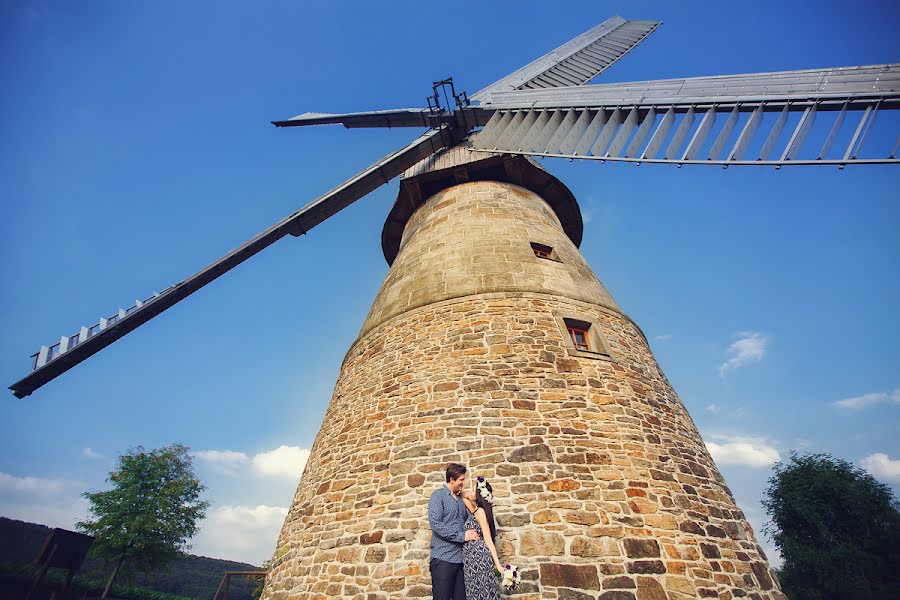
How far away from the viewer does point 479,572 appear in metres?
3.14

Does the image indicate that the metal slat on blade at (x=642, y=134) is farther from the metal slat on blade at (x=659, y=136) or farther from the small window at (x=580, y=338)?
the small window at (x=580, y=338)

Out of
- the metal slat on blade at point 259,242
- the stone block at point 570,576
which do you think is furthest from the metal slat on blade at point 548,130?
the stone block at point 570,576

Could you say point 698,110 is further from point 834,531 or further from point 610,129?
point 834,531

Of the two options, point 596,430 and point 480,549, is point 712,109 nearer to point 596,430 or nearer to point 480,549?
point 596,430

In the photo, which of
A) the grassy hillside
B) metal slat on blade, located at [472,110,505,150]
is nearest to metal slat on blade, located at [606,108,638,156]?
metal slat on blade, located at [472,110,505,150]

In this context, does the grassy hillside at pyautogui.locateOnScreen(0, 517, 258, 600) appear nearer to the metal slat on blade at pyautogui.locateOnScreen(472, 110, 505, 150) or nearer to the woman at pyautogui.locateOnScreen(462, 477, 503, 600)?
the woman at pyautogui.locateOnScreen(462, 477, 503, 600)

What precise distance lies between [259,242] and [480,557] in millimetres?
9325

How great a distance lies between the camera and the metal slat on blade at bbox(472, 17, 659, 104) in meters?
13.7

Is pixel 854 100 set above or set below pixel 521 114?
below

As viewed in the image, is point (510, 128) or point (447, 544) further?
point (510, 128)

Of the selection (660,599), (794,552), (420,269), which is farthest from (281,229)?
(794,552)

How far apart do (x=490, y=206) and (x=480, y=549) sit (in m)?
7.14

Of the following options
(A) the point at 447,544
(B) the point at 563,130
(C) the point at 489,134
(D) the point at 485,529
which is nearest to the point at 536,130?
(B) the point at 563,130

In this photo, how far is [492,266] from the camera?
7.21 metres
